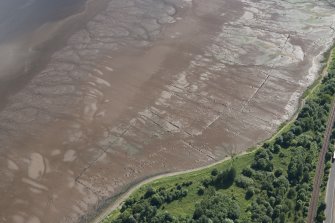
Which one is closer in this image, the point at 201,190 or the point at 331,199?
the point at 331,199

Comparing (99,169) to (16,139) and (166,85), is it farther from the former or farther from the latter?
(166,85)

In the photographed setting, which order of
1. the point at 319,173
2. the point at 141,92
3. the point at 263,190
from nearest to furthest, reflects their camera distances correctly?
the point at 263,190 < the point at 319,173 < the point at 141,92

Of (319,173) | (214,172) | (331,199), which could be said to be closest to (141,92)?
(214,172)

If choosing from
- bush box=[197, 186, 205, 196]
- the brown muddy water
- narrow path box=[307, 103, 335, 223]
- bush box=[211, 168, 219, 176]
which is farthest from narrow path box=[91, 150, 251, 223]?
narrow path box=[307, 103, 335, 223]

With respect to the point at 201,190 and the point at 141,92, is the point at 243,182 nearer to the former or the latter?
the point at 201,190

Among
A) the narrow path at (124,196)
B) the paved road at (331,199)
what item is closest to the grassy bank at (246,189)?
the narrow path at (124,196)

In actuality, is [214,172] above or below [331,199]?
below

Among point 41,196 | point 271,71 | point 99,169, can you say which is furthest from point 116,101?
point 271,71
